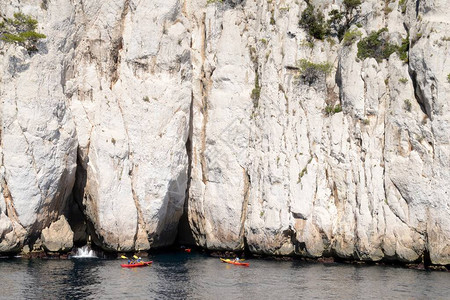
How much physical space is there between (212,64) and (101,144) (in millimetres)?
14522

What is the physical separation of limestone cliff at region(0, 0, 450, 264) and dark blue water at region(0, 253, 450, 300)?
3716mm

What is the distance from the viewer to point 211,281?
4091 cm

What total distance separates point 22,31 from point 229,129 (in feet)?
71.3

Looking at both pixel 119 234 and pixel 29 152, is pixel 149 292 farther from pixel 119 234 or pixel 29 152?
pixel 29 152

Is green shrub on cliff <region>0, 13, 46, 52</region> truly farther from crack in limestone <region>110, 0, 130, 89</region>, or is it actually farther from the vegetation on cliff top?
the vegetation on cliff top

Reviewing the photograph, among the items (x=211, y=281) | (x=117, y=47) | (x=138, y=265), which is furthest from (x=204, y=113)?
(x=211, y=281)

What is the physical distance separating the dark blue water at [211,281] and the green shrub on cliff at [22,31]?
63.8 feet

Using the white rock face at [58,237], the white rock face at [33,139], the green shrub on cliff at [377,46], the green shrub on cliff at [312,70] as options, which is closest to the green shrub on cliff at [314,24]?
the green shrub on cliff at [312,70]

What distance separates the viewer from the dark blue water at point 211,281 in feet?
118

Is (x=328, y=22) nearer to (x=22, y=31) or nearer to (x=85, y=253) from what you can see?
(x=22, y=31)

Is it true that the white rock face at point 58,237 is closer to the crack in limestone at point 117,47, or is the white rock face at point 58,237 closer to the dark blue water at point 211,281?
the dark blue water at point 211,281

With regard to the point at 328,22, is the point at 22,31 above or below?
below

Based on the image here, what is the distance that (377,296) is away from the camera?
117 feet

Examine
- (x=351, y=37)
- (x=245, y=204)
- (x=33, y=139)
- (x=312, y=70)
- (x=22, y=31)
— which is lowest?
(x=245, y=204)
